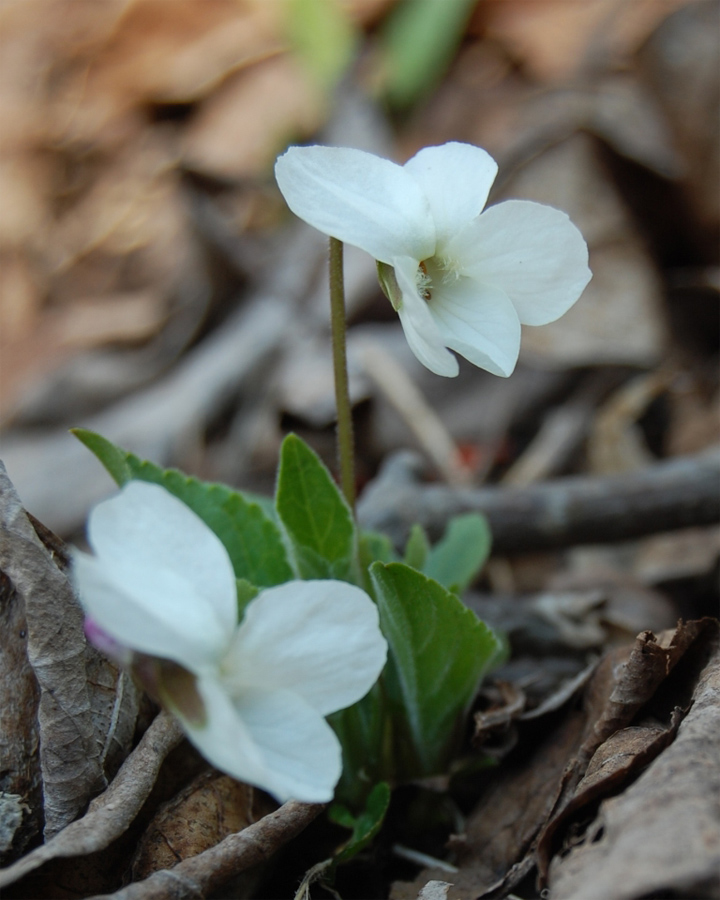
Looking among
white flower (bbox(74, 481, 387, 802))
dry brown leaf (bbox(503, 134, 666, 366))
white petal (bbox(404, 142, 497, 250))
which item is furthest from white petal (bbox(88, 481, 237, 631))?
dry brown leaf (bbox(503, 134, 666, 366))

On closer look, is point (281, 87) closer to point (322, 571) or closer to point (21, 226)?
point (21, 226)

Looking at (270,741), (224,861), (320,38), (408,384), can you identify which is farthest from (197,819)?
(320,38)

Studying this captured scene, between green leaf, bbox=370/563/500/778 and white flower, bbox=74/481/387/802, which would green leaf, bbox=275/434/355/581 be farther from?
white flower, bbox=74/481/387/802

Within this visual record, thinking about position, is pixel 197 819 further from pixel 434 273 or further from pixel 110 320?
pixel 110 320

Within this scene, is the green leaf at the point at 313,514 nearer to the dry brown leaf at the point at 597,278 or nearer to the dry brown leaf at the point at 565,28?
the dry brown leaf at the point at 597,278

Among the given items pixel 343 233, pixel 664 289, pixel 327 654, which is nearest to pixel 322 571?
pixel 327 654

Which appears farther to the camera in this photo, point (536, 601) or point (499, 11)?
point (499, 11)

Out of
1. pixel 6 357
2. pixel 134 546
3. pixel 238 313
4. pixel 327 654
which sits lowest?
pixel 6 357
